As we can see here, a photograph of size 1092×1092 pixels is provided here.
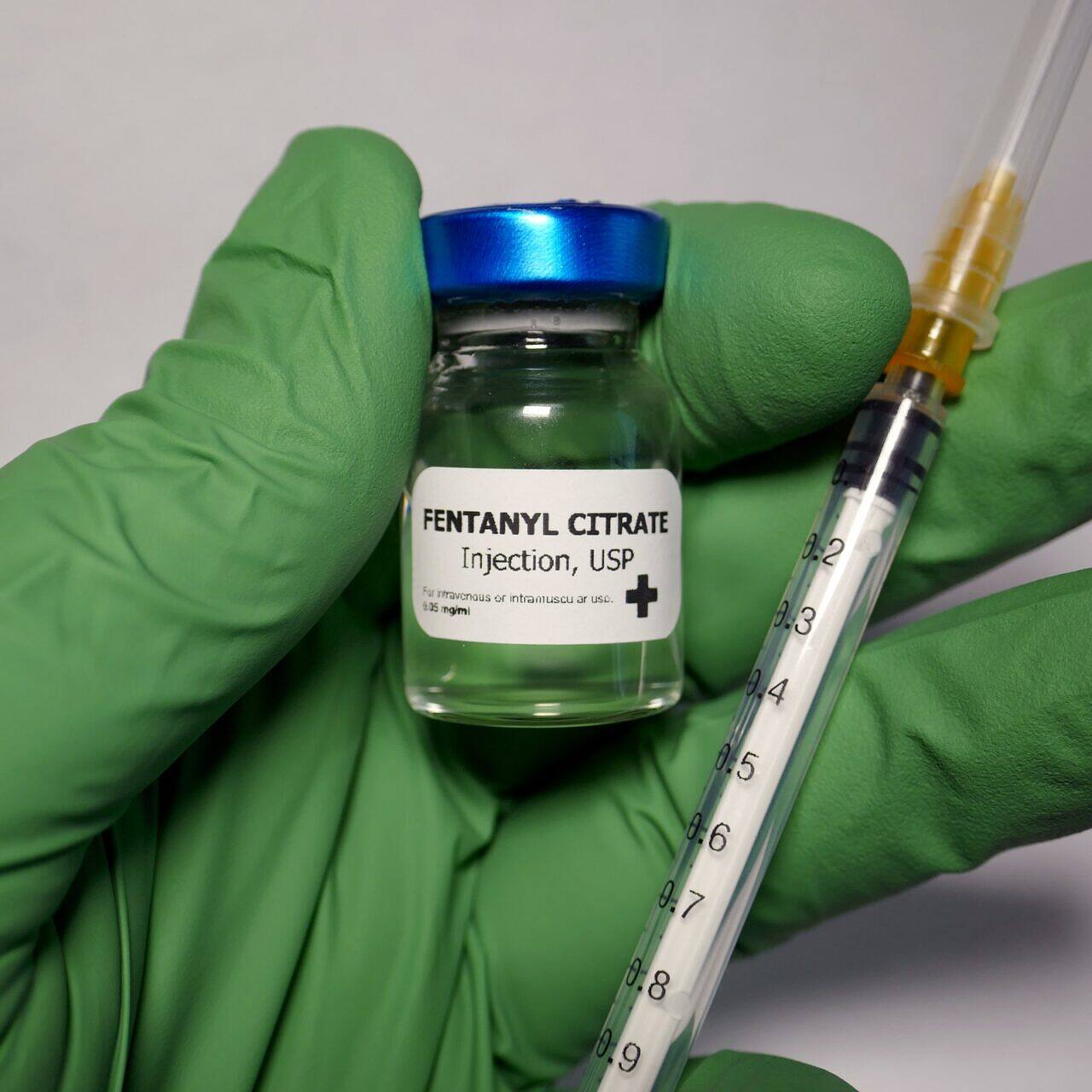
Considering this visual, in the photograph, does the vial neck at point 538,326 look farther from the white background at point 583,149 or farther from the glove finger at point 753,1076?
the glove finger at point 753,1076

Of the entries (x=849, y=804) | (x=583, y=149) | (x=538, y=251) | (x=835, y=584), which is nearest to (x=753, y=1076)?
(x=849, y=804)

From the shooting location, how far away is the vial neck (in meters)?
0.80

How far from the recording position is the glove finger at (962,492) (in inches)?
34.9

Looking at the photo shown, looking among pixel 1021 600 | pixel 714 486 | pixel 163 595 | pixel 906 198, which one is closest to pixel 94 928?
pixel 163 595

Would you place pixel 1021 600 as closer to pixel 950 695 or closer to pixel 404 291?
pixel 950 695

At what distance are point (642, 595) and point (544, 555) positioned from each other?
8 cm

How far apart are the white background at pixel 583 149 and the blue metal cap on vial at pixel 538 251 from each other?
1.31 ft

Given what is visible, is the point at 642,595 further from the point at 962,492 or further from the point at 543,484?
the point at 962,492

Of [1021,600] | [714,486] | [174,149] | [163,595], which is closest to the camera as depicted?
[163,595]

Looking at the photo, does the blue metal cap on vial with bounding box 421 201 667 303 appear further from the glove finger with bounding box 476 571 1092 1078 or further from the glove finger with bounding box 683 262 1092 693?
the glove finger with bounding box 476 571 1092 1078

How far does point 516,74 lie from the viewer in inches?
44.6

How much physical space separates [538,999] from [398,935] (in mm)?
150

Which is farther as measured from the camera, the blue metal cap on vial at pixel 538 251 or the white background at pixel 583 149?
the white background at pixel 583 149

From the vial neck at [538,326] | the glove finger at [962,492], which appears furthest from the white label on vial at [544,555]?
the glove finger at [962,492]
